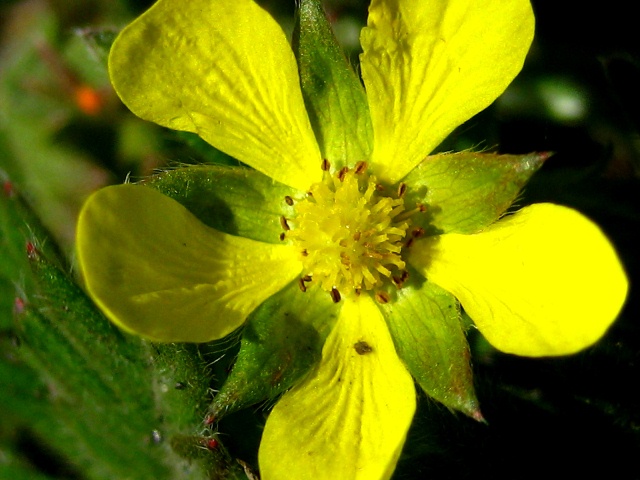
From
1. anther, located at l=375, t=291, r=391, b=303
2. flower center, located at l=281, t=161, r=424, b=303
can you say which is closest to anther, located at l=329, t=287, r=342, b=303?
flower center, located at l=281, t=161, r=424, b=303

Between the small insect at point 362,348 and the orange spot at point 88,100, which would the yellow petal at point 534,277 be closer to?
the small insect at point 362,348

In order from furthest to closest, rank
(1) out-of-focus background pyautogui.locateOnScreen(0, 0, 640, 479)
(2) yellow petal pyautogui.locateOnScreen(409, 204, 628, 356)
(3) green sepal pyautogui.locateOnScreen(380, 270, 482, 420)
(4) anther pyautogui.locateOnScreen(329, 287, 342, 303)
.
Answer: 1. (1) out-of-focus background pyautogui.locateOnScreen(0, 0, 640, 479)
2. (4) anther pyautogui.locateOnScreen(329, 287, 342, 303)
3. (3) green sepal pyautogui.locateOnScreen(380, 270, 482, 420)
4. (2) yellow petal pyautogui.locateOnScreen(409, 204, 628, 356)

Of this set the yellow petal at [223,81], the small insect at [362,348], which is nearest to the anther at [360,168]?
the yellow petal at [223,81]

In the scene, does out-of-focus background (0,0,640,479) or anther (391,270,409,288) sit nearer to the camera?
anther (391,270,409,288)

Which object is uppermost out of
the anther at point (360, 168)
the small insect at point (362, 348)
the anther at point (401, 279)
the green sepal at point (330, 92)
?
the green sepal at point (330, 92)

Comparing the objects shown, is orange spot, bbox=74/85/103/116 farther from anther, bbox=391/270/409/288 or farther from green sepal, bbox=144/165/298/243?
anther, bbox=391/270/409/288

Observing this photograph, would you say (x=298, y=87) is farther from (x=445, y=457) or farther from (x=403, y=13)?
(x=445, y=457)

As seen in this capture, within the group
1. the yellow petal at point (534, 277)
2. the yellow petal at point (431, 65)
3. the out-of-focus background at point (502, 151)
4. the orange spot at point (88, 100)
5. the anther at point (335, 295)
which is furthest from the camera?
the orange spot at point (88, 100)

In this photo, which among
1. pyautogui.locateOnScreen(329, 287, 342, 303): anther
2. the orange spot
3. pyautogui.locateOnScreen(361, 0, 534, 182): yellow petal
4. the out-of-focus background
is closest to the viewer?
pyautogui.locateOnScreen(361, 0, 534, 182): yellow petal
